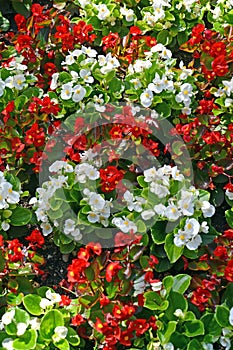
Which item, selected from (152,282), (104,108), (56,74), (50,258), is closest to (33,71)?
(56,74)

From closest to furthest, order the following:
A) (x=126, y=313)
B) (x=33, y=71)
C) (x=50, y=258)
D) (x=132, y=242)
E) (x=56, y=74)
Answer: (x=126, y=313)
(x=132, y=242)
(x=50, y=258)
(x=56, y=74)
(x=33, y=71)

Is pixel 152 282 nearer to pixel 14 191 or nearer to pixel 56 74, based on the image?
pixel 14 191

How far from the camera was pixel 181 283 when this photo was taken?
2.56 metres

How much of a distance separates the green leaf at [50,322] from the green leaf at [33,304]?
74 mm

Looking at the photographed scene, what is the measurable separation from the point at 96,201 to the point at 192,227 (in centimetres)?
40

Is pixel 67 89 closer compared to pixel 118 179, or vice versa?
pixel 118 179

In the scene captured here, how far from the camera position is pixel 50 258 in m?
2.91

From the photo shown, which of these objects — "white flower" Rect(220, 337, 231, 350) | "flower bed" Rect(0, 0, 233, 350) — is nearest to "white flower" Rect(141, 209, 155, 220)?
"flower bed" Rect(0, 0, 233, 350)

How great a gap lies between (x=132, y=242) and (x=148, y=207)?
176 mm

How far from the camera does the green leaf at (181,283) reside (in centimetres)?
255

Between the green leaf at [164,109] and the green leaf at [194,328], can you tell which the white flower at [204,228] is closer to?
the green leaf at [194,328]

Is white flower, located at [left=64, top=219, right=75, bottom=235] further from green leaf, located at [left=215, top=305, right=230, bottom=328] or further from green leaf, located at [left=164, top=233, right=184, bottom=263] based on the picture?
green leaf, located at [left=215, top=305, right=230, bottom=328]

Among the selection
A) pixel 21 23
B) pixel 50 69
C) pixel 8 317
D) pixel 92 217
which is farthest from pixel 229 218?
pixel 21 23

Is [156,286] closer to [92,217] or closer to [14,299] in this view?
[92,217]
